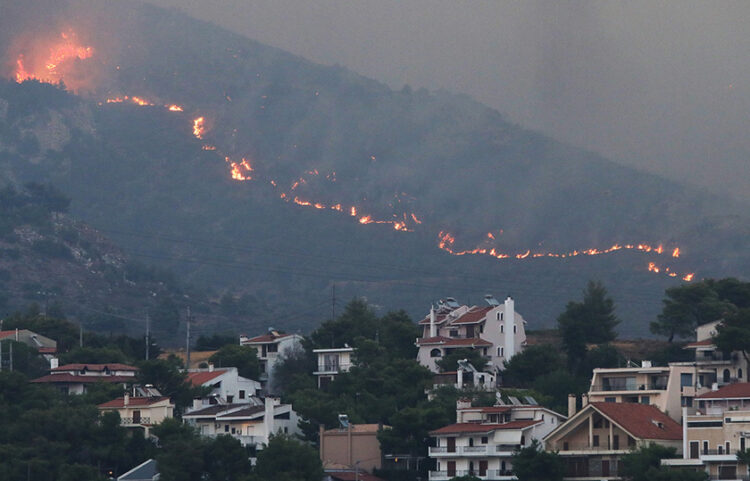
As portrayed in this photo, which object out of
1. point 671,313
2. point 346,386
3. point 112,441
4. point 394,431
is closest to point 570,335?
point 671,313

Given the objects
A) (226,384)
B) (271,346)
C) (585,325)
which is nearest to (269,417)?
(226,384)

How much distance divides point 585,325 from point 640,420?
118 ft

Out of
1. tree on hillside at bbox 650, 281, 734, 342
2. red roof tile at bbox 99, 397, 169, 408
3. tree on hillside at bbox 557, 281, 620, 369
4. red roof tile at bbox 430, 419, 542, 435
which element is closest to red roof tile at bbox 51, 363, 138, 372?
red roof tile at bbox 99, 397, 169, 408

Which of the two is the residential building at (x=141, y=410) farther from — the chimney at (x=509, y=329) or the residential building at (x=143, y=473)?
the chimney at (x=509, y=329)

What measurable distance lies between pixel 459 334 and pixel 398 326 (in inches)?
231

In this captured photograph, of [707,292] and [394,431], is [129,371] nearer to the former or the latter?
[394,431]

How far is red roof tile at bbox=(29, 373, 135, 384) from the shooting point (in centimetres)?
12812

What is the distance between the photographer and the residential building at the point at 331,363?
135500mm

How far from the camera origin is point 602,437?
10062 cm

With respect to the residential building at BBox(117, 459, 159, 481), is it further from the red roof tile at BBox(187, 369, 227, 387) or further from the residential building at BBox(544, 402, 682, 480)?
the residential building at BBox(544, 402, 682, 480)

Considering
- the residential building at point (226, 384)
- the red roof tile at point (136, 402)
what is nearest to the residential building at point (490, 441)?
the red roof tile at point (136, 402)

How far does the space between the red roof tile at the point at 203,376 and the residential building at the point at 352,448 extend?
62.7 ft

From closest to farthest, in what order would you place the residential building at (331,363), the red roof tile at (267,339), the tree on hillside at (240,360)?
the residential building at (331,363) < the tree on hillside at (240,360) < the red roof tile at (267,339)

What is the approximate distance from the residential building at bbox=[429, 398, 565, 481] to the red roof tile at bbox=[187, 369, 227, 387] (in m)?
27.1
